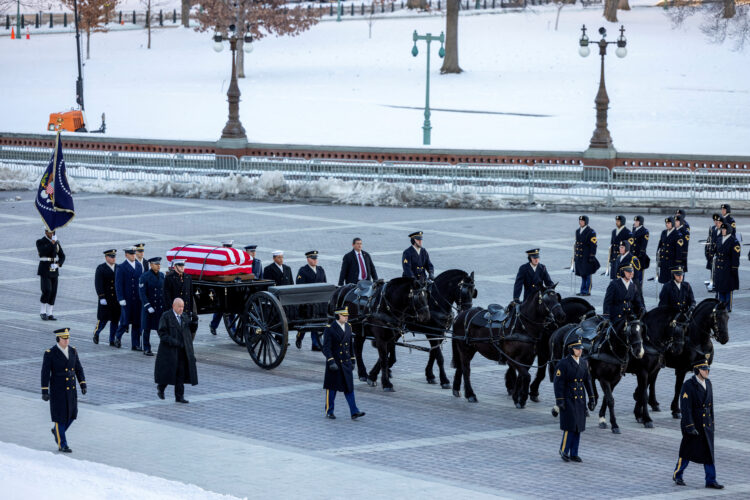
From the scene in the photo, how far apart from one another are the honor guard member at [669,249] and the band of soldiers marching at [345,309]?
18 mm

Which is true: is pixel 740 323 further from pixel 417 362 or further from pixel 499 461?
pixel 499 461

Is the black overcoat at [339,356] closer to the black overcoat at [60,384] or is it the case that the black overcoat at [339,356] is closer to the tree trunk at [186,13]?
the black overcoat at [60,384]

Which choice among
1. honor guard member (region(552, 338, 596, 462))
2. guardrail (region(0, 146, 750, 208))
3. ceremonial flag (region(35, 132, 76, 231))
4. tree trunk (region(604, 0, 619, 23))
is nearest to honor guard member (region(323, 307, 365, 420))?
honor guard member (region(552, 338, 596, 462))

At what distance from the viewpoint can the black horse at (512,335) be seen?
14672 mm

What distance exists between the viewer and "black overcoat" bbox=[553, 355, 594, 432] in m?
12.7

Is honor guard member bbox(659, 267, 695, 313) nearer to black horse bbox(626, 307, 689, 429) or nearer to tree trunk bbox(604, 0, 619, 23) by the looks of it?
black horse bbox(626, 307, 689, 429)

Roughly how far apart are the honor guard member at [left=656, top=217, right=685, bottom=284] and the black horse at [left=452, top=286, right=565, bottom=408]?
289 inches

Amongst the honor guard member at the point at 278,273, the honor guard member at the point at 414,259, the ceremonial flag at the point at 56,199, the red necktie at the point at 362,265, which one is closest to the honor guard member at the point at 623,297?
the honor guard member at the point at 414,259

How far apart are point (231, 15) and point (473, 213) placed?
36.1m

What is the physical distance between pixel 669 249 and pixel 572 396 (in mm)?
A: 9639

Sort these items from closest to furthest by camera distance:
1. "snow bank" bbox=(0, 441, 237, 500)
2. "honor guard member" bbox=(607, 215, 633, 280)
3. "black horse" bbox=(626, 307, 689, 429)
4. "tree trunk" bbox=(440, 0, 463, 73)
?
1. "snow bank" bbox=(0, 441, 237, 500)
2. "black horse" bbox=(626, 307, 689, 429)
3. "honor guard member" bbox=(607, 215, 633, 280)
4. "tree trunk" bbox=(440, 0, 463, 73)

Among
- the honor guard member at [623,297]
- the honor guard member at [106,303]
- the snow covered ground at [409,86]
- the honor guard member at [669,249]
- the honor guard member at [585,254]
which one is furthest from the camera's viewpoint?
the snow covered ground at [409,86]

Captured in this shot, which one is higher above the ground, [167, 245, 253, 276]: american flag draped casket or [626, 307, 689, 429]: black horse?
[167, 245, 253, 276]: american flag draped casket

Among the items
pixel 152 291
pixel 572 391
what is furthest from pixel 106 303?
pixel 572 391
